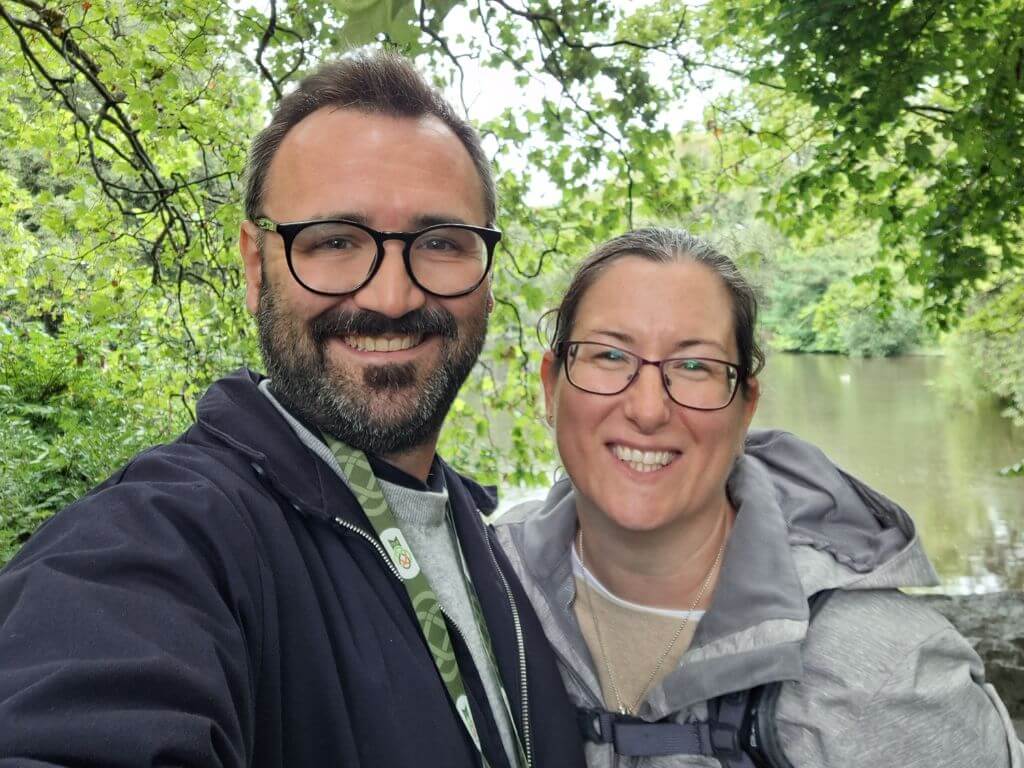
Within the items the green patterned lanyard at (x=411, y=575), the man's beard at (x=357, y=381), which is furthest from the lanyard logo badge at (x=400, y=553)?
the man's beard at (x=357, y=381)

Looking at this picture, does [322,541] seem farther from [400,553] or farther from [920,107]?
[920,107]

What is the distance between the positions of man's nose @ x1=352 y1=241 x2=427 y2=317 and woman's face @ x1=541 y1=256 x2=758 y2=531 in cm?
55

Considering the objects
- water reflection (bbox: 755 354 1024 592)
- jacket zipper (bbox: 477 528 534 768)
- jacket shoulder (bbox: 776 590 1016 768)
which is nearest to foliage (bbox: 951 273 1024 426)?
water reflection (bbox: 755 354 1024 592)

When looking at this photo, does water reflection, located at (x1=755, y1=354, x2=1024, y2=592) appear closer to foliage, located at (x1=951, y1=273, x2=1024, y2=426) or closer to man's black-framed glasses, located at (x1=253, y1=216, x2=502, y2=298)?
man's black-framed glasses, located at (x1=253, y1=216, x2=502, y2=298)

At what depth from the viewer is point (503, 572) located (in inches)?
68.8

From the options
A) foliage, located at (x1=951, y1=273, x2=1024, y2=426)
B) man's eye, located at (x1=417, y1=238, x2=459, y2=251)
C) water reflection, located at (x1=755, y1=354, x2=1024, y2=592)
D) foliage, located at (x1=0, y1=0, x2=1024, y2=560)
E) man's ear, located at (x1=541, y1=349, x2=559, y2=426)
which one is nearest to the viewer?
man's eye, located at (x1=417, y1=238, x2=459, y2=251)

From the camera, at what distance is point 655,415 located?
1.74 metres

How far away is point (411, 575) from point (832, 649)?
32.9 inches

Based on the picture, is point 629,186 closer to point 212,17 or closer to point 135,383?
point 212,17

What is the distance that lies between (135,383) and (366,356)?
5.36m

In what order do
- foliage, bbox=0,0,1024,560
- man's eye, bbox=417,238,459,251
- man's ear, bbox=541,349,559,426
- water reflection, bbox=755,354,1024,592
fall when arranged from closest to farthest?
man's eye, bbox=417,238,459,251
man's ear, bbox=541,349,559,426
foliage, bbox=0,0,1024,560
water reflection, bbox=755,354,1024,592

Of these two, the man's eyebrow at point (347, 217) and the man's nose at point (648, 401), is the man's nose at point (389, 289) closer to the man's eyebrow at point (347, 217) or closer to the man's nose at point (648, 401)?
the man's eyebrow at point (347, 217)

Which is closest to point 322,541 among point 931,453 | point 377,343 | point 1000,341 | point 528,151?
point 377,343

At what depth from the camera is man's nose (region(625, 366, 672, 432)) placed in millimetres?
1736
